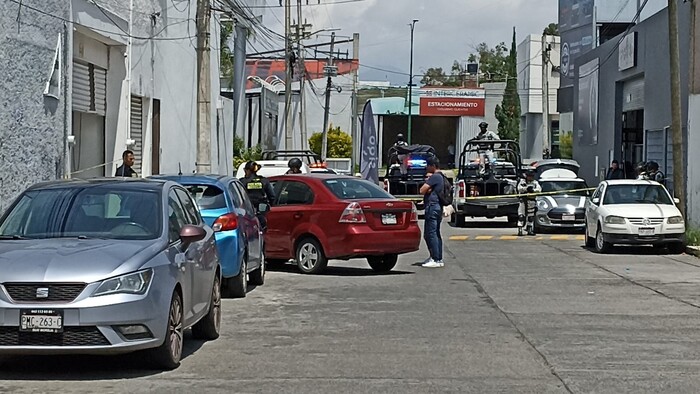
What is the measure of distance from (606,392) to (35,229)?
507 centimetres

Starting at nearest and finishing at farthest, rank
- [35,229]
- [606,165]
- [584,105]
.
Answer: [35,229] → [606,165] → [584,105]

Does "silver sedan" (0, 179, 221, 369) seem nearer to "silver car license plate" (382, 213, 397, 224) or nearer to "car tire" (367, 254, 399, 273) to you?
"silver car license plate" (382, 213, 397, 224)

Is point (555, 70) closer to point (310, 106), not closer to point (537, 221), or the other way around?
point (310, 106)

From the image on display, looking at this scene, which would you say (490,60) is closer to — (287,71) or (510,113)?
(510,113)

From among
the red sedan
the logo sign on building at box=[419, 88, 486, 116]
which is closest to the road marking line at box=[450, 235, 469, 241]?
the red sedan

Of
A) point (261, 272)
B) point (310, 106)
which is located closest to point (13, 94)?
point (261, 272)

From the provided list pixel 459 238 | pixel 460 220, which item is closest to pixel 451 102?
pixel 460 220

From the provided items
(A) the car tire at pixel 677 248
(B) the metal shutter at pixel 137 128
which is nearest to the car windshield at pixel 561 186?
(A) the car tire at pixel 677 248

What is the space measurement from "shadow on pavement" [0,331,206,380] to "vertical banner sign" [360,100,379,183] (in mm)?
31003

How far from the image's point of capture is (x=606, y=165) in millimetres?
42062

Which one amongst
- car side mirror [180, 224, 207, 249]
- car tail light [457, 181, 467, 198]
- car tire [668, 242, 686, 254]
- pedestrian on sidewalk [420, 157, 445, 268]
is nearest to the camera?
car side mirror [180, 224, 207, 249]

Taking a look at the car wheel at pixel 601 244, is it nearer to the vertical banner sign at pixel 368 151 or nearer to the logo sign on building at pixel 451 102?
the vertical banner sign at pixel 368 151

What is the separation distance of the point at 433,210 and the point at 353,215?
2.30 metres

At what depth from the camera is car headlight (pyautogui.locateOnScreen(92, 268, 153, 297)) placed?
330 inches
